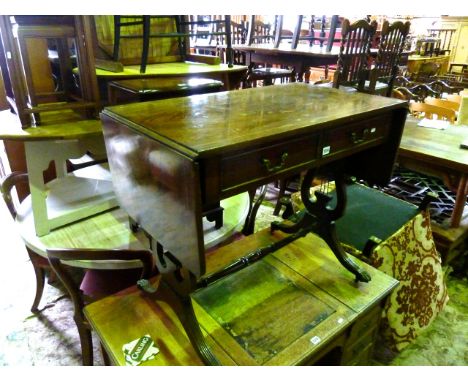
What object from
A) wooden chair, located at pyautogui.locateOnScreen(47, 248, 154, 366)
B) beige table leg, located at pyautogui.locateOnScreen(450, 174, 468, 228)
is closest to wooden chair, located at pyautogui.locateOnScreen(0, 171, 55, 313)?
wooden chair, located at pyautogui.locateOnScreen(47, 248, 154, 366)

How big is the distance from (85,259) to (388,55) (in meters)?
3.87

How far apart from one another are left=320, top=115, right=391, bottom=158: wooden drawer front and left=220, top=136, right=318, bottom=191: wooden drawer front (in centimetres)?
7

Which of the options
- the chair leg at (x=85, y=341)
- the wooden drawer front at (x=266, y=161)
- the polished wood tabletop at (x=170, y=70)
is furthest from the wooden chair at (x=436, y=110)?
the chair leg at (x=85, y=341)

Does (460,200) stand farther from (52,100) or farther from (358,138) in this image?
(52,100)

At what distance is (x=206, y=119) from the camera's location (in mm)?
1008

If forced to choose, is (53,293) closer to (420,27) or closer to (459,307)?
(459,307)

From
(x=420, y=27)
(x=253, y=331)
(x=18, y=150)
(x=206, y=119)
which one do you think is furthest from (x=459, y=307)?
(x=420, y=27)

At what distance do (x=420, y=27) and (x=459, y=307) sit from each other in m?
9.23

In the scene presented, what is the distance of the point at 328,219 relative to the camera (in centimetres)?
147

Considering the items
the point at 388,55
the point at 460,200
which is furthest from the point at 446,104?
the point at 460,200

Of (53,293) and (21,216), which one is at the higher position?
(21,216)

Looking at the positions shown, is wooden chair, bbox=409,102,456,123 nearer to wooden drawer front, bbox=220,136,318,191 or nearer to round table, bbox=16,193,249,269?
round table, bbox=16,193,249,269

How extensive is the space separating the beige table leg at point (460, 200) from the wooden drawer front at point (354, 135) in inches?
43.8
